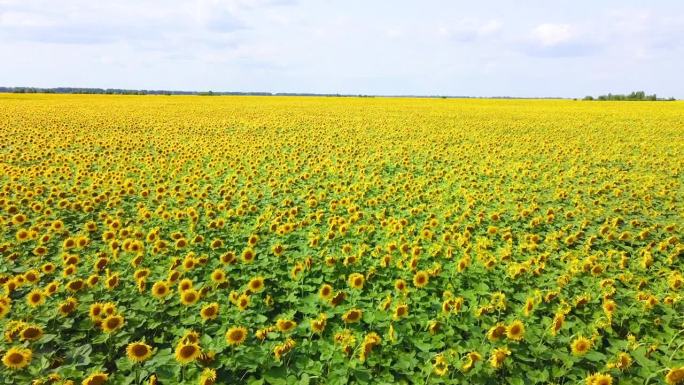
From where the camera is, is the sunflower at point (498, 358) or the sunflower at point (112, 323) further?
the sunflower at point (112, 323)

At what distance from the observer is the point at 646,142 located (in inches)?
752

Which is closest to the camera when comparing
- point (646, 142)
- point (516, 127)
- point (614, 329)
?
point (614, 329)

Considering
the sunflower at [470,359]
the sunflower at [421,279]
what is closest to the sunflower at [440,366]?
the sunflower at [470,359]

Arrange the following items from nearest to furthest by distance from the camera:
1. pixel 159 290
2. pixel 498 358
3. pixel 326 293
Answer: pixel 498 358 < pixel 159 290 < pixel 326 293

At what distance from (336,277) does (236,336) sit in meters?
2.05

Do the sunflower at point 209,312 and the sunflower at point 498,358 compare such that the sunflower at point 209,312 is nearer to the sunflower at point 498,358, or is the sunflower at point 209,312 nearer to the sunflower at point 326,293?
the sunflower at point 326,293

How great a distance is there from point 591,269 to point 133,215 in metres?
7.81

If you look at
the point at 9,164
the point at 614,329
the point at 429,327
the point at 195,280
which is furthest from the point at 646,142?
the point at 9,164

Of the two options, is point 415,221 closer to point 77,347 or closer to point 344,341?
point 344,341

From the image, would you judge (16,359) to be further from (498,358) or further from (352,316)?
(498,358)

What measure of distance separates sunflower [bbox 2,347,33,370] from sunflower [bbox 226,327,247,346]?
170 centimetres

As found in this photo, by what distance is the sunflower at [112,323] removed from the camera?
4109 mm

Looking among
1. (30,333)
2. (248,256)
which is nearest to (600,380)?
(248,256)

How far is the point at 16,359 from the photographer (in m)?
3.59
